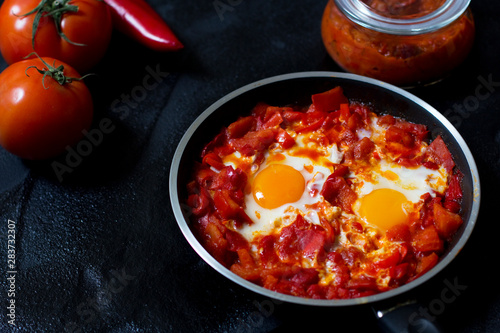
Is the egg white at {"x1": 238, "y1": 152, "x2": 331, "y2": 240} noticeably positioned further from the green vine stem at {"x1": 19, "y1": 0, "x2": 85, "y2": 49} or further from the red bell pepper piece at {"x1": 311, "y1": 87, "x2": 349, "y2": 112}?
the green vine stem at {"x1": 19, "y1": 0, "x2": 85, "y2": 49}

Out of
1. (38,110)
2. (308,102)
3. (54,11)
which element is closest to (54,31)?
(54,11)

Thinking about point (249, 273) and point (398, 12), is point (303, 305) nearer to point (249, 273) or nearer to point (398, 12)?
point (249, 273)

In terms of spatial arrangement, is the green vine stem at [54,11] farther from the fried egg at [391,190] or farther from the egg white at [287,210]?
the fried egg at [391,190]

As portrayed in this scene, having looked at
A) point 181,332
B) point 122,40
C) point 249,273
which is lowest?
point 181,332

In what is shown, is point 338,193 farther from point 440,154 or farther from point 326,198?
point 440,154

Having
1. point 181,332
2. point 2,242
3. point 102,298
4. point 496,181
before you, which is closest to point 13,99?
point 2,242

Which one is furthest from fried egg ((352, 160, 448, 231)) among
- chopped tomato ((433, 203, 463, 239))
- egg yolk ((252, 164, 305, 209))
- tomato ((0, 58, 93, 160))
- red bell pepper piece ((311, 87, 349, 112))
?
tomato ((0, 58, 93, 160))

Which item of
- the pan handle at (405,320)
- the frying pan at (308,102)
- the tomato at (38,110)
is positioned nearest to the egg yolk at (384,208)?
the frying pan at (308,102)
